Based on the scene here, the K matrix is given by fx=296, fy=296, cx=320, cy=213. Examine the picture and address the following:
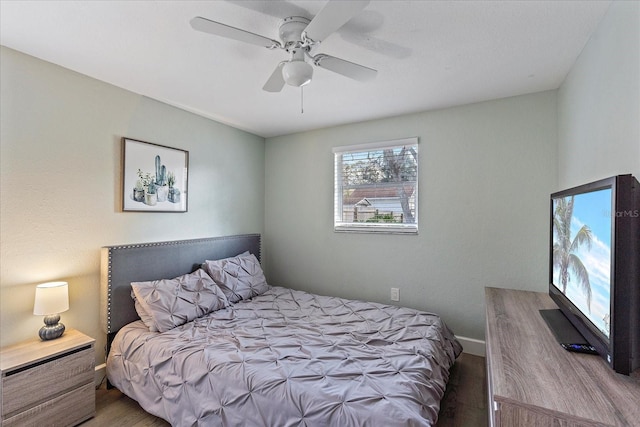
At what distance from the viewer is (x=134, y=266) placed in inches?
95.7

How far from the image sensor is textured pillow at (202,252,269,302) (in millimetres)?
2840

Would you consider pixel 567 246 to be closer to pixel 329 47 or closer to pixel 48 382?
pixel 329 47

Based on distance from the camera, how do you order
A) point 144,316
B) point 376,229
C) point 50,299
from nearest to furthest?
point 50,299 → point 144,316 → point 376,229

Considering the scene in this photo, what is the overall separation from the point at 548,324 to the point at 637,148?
3.09 feet

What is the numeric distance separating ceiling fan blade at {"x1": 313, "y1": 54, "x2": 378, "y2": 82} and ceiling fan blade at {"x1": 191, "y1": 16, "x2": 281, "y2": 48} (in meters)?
0.28

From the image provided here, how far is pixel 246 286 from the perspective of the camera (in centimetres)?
299

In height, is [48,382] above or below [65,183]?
below

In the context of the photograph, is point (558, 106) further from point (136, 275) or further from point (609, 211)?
point (136, 275)

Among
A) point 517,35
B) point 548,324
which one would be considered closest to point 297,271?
point 548,324

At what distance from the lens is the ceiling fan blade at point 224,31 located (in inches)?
51.8

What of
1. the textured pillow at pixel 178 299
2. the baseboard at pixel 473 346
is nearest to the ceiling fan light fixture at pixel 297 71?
the textured pillow at pixel 178 299

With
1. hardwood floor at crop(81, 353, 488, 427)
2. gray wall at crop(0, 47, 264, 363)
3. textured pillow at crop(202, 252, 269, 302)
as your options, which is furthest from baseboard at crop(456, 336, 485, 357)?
gray wall at crop(0, 47, 264, 363)

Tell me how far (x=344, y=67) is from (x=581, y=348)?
5.81 ft

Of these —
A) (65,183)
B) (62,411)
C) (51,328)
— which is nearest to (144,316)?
(51,328)
